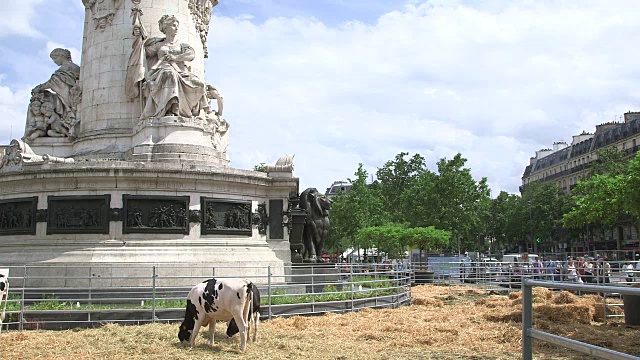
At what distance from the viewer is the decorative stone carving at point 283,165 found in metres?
18.9

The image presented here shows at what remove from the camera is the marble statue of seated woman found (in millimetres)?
19375

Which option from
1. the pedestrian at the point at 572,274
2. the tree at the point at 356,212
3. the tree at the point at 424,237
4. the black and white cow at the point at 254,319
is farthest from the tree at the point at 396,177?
the black and white cow at the point at 254,319

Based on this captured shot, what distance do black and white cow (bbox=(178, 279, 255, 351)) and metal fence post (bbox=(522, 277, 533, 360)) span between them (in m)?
5.55

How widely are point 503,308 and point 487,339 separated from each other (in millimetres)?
5083

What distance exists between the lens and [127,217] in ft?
54.2

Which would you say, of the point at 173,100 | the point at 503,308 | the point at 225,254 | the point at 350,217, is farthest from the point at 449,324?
the point at 350,217

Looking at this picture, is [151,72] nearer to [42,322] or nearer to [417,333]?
[42,322]

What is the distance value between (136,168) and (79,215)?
6.49ft

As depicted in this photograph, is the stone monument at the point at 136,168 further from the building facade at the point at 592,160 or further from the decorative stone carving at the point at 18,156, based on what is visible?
the building facade at the point at 592,160

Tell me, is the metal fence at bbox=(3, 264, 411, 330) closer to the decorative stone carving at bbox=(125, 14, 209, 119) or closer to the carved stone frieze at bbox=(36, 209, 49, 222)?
the carved stone frieze at bbox=(36, 209, 49, 222)

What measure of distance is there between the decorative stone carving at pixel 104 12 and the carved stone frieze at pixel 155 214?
295 inches

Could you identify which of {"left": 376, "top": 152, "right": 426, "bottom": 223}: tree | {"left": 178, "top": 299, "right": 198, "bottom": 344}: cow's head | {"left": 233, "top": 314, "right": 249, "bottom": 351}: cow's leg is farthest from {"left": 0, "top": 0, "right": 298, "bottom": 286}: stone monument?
{"left": 376, "top": 152, "right": 426, "bottom": 223}: tree

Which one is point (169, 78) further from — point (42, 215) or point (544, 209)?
point (544, 209)

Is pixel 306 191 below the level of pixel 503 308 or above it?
above
